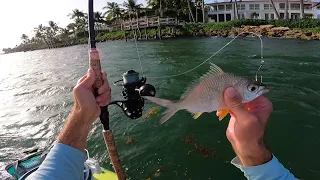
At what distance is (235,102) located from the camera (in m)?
1.69

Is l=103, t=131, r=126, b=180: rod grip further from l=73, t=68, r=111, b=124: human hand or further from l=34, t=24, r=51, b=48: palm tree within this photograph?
l=34, t=24, r=51, b=48: palm tree

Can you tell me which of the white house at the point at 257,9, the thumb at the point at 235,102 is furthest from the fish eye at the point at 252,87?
the white house at the point at 257,9

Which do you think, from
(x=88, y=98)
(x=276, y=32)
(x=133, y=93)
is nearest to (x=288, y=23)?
(x=276, y=32)

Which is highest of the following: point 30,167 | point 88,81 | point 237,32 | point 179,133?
point 237,32

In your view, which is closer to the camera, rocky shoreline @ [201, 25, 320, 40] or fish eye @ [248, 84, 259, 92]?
fish eye @ [248, 84, 259, 92]

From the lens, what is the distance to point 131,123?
8.02m

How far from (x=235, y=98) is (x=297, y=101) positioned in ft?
26.5

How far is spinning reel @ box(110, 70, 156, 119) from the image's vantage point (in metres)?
3.72

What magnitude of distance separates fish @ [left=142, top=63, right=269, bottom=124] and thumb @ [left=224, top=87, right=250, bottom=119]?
0.04m

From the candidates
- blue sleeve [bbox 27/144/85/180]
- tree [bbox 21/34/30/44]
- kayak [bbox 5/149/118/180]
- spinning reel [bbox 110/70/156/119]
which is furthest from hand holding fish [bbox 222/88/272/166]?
tree [bbox 21/34/30/44]

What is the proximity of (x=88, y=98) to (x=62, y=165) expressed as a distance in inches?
17.6

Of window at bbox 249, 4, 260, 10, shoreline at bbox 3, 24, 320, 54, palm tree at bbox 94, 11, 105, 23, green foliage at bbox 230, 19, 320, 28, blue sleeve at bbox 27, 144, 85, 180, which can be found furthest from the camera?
palm tree at bbox 94, 11, 105, 23

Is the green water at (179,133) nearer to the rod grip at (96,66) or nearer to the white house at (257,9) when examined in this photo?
the rod grip at (96,66)

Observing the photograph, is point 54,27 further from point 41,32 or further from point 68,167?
point 68,167
